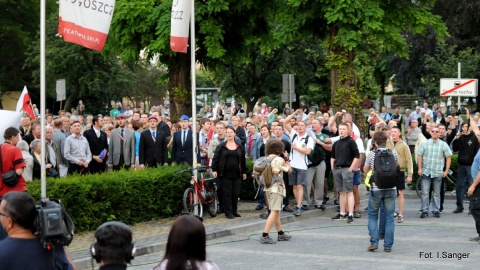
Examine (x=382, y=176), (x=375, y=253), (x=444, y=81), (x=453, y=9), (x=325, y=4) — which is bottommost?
(x=375, y=253)

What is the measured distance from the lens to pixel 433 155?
17.1 m

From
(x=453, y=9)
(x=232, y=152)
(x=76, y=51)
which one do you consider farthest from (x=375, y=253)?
(x=453, y=9)

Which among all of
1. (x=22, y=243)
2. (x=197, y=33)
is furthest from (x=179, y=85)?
(x=22, y=243)

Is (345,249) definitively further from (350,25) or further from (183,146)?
(350,25)

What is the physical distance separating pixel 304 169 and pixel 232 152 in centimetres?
162

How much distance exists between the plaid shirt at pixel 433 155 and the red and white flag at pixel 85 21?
7027 mm

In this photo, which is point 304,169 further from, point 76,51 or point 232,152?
point 76,51

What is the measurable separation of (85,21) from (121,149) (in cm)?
686

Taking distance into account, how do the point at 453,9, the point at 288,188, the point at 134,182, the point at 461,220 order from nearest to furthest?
the point at 134,182 → the point at 461,220 → the point at 288,188 → the point at 453,9

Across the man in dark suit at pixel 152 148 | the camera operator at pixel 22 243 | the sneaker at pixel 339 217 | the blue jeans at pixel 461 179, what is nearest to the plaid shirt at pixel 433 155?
the blue jeans at pixel 461 179

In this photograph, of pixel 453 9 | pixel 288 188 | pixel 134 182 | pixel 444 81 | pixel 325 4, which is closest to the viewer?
pixel 134 182

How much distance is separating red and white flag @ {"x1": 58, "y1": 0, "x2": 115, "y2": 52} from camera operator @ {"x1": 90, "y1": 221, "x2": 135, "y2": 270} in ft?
26.0

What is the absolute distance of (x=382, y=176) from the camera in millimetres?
12805

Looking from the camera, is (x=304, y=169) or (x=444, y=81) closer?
(x=304, y=169)
